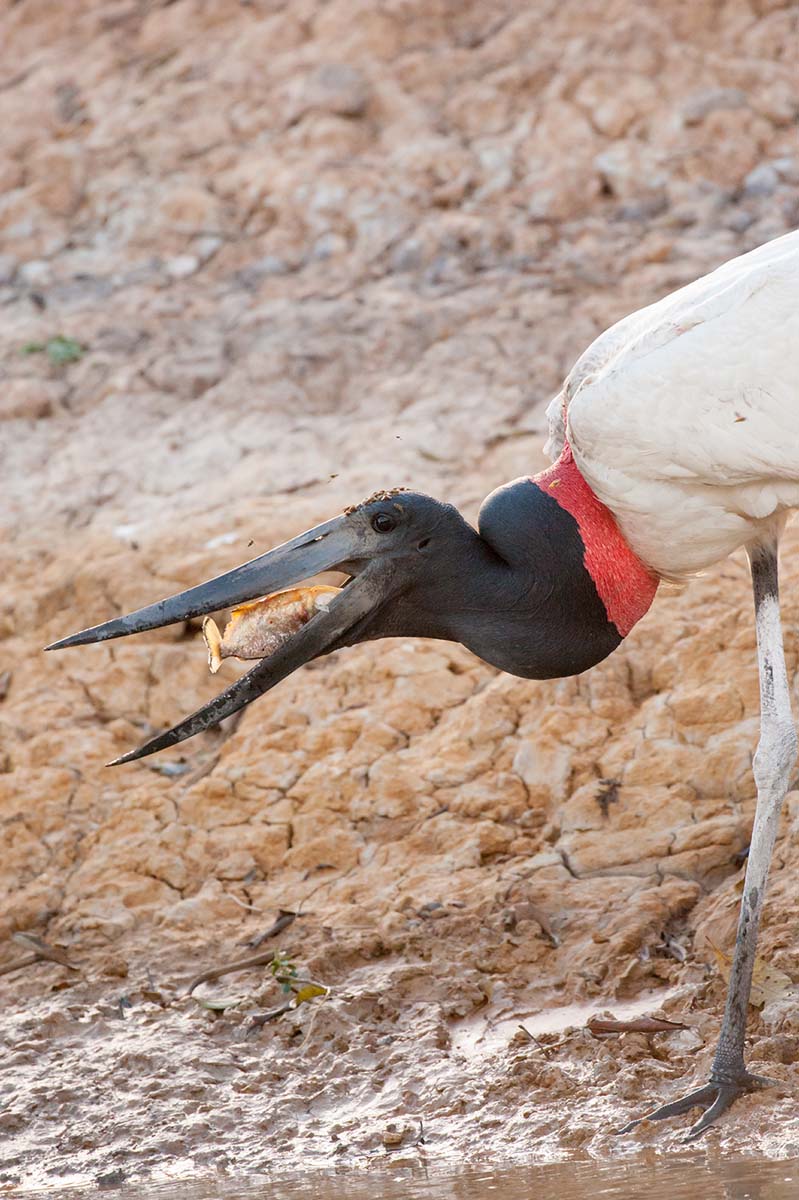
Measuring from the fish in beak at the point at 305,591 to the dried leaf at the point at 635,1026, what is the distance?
106 cm

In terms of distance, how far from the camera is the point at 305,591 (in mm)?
3643

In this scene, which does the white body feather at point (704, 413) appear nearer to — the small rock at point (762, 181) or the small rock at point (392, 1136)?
the small rock at point (392, 1136)

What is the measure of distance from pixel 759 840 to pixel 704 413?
0.98m

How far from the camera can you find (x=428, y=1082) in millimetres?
3721

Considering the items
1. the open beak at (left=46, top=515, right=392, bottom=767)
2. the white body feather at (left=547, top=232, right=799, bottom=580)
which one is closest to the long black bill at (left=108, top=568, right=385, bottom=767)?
the open beak at (left=46, top=515, right=392, bottom=767)

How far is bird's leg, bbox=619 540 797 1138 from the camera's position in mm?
3410

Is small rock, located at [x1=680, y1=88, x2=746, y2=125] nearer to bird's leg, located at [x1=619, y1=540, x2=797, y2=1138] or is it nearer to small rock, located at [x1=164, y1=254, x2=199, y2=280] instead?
small rock, located at [x1=164, y1=254, x2=199, y2=280]

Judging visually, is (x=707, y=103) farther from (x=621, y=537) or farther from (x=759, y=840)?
(x=759, y=840)

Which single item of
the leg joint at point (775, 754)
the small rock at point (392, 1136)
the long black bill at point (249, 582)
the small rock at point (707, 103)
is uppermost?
the long black bill at point (249, 582)

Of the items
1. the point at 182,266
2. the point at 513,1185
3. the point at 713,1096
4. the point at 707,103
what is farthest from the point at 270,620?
the point at 707,103

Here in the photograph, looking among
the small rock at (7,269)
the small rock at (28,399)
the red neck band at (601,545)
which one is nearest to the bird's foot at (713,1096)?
the red neck band at (601,545)

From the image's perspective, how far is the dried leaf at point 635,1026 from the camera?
3.70 meters

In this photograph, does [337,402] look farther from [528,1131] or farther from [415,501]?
[528,1131]

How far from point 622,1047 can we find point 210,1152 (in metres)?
0.95
